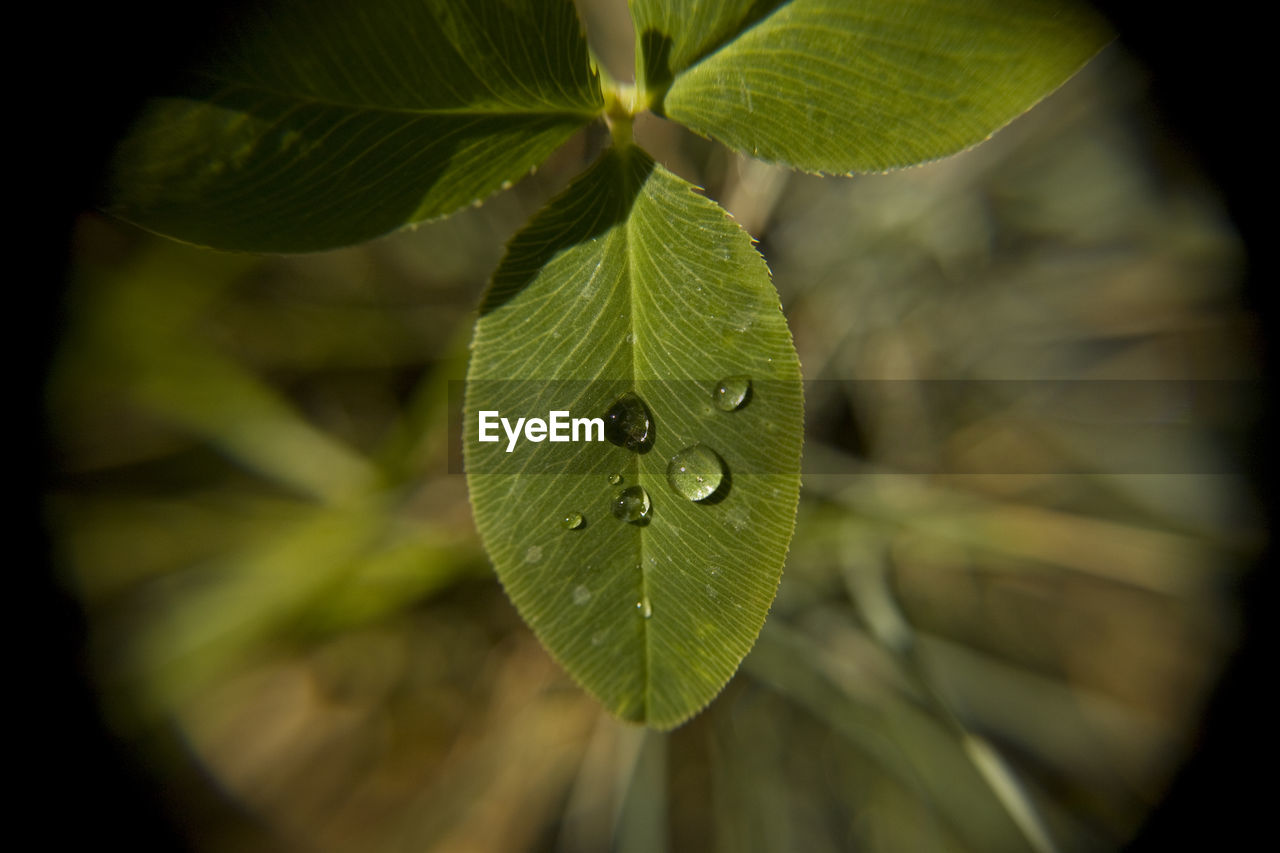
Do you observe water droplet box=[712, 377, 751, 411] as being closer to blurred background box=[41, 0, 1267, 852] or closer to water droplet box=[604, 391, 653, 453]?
water droplet box=[604, 391, 653, 453]

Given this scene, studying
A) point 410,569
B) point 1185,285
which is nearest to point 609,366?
point 410,569

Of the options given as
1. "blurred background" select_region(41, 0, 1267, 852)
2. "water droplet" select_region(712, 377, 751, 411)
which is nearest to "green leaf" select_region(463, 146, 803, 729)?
"water droplet" select_region(712, 377, 751, 411)

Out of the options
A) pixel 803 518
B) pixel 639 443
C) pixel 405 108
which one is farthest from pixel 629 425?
pixel 803 518

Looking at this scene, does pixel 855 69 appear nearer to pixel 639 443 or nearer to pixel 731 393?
pixel 731 393

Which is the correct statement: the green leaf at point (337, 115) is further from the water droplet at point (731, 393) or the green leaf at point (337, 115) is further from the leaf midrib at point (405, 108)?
the water droplet at point (731, 393)

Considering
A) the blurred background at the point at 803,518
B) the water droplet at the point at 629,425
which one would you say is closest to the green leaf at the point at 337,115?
the water droplet at the point at 629,425

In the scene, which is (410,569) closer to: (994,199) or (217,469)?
(217,469)

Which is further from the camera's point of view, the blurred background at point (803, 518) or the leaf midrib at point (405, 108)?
the blurred background at point (803, 518)
